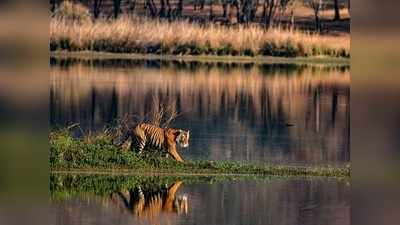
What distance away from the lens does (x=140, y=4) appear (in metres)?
17.6

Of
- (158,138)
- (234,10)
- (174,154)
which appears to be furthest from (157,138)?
(234,10)

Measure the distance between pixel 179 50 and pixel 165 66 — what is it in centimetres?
37

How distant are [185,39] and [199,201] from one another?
4816 millimetres

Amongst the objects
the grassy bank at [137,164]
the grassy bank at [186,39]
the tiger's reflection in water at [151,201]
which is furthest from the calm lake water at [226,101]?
the tiger's reflection in water at [151,201]

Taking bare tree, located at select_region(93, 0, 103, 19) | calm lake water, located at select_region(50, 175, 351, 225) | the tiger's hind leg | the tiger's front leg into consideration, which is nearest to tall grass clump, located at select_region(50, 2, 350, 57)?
bare tree, located at select_region(93, 0, 103, 19)

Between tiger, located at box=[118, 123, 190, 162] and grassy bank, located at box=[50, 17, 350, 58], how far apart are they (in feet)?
8.19

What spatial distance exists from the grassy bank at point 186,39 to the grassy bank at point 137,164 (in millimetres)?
2843

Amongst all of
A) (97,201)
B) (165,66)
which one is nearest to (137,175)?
(97,201)

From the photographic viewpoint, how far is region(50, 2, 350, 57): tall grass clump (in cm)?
1712

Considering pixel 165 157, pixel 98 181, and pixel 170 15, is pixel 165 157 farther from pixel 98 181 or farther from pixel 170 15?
pixel 170 15

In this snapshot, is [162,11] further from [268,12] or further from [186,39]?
[268,12]

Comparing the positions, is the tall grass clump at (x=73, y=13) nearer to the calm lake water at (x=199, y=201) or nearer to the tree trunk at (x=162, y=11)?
the tree trunk at (x=162, y=11)

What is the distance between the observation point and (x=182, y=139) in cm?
1495

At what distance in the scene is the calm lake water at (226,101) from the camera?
15.4 m
